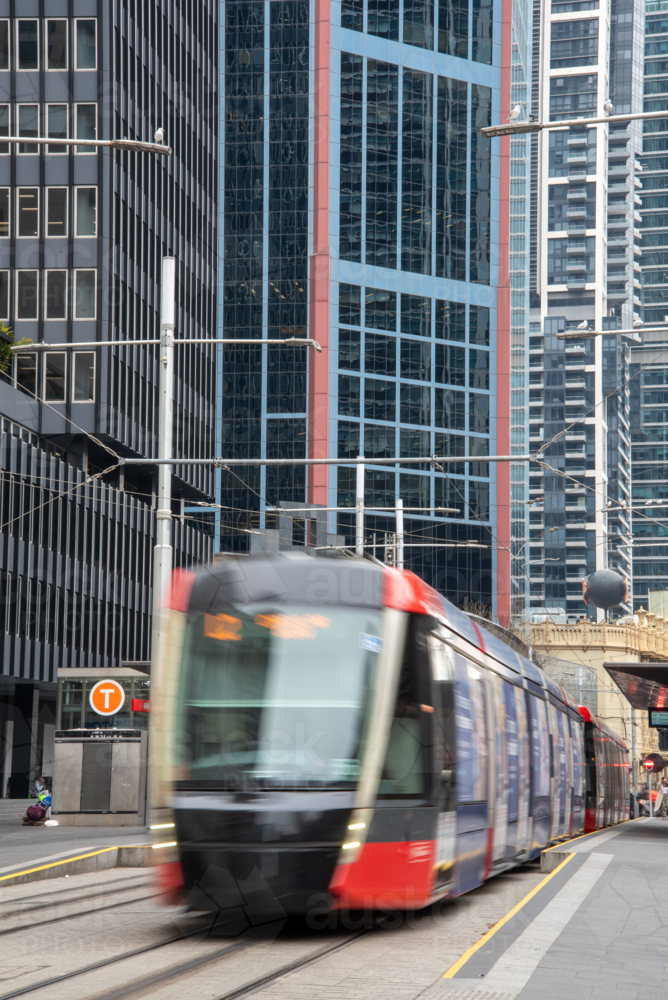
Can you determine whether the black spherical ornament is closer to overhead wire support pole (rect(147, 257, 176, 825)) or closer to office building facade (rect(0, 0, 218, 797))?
office building facade (rect(0, 0, 218, 797))

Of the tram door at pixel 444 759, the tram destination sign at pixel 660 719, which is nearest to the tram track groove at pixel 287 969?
the tram door at pixel 444 759

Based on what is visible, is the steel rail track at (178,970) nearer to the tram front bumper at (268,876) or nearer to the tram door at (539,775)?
the tram front bumper at (268,876)

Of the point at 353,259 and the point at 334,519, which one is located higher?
the point at 353,259

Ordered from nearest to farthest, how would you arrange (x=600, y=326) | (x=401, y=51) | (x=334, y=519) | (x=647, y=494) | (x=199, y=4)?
(x=199, y=4)
(x=334, y=519)
(x=401, y=51)
(x=600, y=326)
(x=647, y=494)

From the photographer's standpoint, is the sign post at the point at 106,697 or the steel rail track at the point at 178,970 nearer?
the steel rail track at the point at 178,970

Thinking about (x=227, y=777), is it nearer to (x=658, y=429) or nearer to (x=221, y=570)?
(x=221, y=570)

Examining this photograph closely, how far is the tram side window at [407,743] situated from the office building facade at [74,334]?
4043cm

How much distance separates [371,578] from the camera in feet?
37.2

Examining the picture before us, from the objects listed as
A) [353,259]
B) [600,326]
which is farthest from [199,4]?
[600,326]

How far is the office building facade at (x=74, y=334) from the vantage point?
53656 millimetres

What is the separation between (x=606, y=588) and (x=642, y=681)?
40901 mm

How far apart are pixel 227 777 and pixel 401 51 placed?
92406mm

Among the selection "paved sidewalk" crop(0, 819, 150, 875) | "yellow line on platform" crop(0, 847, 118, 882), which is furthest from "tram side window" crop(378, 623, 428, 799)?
"paved sidewalk" crop(0, 819, 150, 875)

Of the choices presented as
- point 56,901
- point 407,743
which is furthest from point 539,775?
point 407,743
